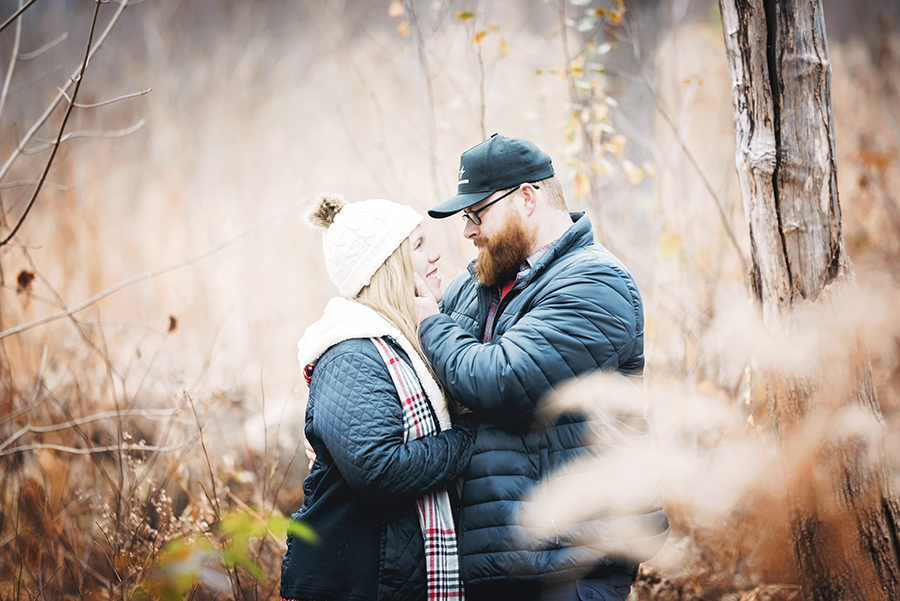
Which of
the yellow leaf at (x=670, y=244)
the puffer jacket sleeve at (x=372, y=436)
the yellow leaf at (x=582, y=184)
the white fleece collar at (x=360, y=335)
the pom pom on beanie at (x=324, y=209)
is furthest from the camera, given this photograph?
the yellow leaf at (x=670, y=244)

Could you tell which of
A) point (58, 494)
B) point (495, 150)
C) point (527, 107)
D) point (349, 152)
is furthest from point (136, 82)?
point (495, 150)

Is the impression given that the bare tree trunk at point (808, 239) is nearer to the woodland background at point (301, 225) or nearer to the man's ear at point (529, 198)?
the woodland background at point (301, 225)

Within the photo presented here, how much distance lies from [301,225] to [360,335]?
14.0ft

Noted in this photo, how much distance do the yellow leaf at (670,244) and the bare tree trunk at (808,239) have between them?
1.82 metres

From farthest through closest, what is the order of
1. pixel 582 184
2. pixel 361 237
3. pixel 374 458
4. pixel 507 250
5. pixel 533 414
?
pixel 582 184 < pixel 507 250 < pixel 361 237 < pixel 533 414 < pixel 374 458

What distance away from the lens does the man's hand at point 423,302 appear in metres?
1.94

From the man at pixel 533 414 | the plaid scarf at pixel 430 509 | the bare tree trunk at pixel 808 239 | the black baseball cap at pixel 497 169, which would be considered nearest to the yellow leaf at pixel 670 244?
the bare tree trunk at pixel 808 239

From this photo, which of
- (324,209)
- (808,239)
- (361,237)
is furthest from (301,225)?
(808,239)

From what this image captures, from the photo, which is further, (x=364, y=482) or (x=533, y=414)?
(x=533, y=414)

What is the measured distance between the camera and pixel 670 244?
397 cm

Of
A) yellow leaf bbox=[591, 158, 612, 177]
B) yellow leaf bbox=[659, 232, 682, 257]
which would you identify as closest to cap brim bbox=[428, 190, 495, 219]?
yellow leaf bbox=[591, 158, 612, 177]

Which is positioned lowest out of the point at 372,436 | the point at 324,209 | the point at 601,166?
the point at 372,436

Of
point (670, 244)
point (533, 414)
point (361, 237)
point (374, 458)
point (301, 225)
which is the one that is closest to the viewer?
point (374, 458)

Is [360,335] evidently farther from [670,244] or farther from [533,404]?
[670,244]
